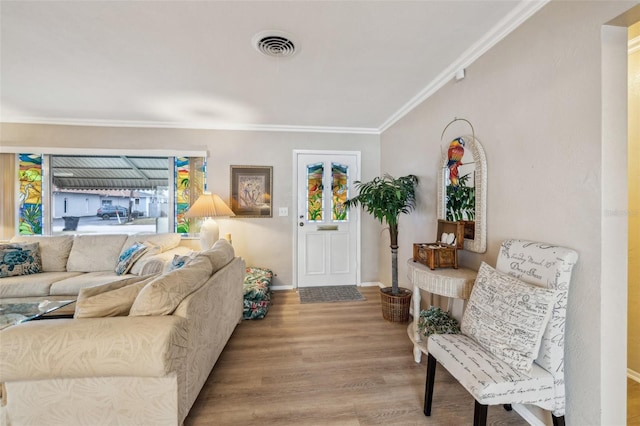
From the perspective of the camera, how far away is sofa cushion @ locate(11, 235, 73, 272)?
2.90m

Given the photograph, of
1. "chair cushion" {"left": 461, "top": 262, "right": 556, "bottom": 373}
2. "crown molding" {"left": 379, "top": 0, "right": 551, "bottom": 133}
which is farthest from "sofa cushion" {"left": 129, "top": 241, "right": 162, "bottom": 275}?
"crown molding" {"left": 379, "top": 0, "right": 551, "bottom": 133}

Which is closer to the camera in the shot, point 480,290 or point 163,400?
point 163,400

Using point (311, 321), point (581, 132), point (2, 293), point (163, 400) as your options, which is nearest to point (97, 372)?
point (163, 400)

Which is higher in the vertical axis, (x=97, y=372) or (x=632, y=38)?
(x=632, y=38)

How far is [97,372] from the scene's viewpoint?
46.0 inches

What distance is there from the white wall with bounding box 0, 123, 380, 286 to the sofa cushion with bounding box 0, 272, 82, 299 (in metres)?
1.77

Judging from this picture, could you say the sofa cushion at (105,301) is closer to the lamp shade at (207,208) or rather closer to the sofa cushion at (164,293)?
the sofa cushion at (164,293)

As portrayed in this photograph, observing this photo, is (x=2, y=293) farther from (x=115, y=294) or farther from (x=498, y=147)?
(x=498, y=147)

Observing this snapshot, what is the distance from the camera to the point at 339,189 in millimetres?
3854

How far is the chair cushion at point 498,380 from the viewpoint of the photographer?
1.12 metres

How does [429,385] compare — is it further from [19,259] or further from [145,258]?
[19,259]

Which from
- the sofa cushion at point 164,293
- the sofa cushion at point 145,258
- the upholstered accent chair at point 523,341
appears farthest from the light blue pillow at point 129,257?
the upholstered accent chair at point 523,341

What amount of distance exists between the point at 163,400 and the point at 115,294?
1.94 feet

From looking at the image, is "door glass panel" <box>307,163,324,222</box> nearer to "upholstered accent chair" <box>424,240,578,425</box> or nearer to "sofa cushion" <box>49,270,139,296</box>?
"sofa cushion" <box>49,270,139,296</box>
